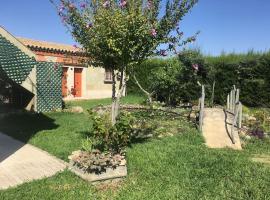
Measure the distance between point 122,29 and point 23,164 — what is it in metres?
3.50

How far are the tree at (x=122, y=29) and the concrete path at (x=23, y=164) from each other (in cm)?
173

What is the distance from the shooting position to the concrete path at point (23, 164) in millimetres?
6766

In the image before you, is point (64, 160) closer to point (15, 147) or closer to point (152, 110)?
point (15, 147)

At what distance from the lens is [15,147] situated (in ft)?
30.7

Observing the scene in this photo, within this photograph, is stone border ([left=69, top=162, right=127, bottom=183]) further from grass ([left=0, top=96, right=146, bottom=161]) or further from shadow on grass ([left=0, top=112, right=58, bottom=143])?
shadow on grass ([left=0, top=112, right=58, bottom=143])

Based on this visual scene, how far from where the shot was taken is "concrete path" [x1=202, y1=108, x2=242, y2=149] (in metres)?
10.1

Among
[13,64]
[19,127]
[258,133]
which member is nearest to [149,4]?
[13,64]

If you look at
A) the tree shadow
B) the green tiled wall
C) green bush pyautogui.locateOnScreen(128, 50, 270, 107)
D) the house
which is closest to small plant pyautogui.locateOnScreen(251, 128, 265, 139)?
the house

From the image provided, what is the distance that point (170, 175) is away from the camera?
Result: 6883 mm

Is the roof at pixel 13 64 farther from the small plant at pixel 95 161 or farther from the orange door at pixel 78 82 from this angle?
the orange door at pixel 78 82

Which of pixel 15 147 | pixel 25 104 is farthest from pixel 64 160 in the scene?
pixel 25 104

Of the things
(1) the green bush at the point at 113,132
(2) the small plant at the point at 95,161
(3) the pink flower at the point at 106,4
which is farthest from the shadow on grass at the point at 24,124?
(3) the pink flower at the point at 106,4

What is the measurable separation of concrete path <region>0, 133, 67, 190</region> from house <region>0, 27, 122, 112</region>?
256 centimetres

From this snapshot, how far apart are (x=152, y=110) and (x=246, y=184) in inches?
375
